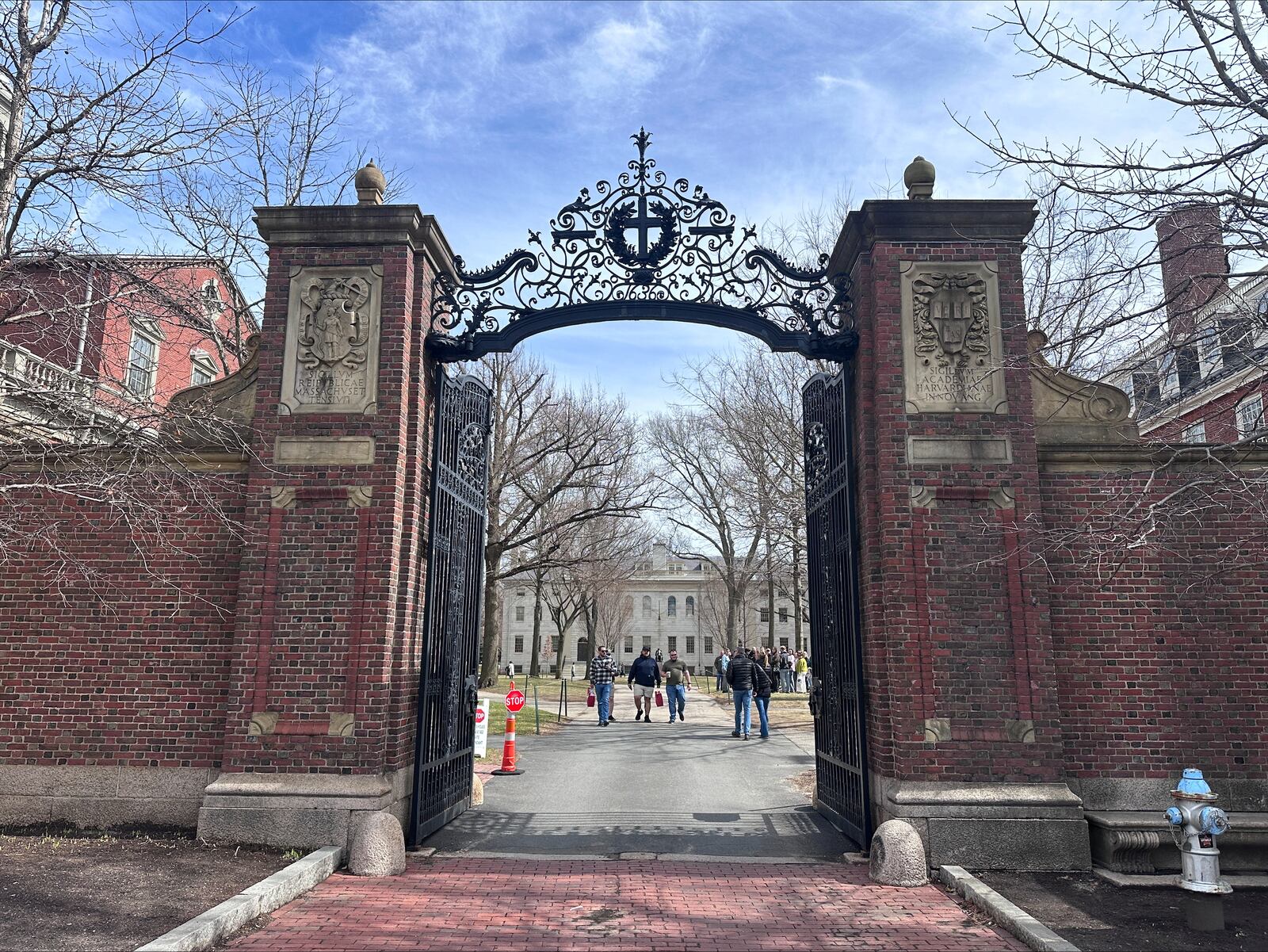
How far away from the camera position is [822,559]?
9.66 metres

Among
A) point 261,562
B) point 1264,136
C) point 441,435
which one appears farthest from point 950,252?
point 261,562

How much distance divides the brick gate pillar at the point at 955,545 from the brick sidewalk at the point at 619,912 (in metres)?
0.96

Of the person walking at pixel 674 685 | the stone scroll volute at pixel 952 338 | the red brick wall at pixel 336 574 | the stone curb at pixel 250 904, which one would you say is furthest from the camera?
the person walking at pixel 674 685

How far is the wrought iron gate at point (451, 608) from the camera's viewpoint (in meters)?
8.37

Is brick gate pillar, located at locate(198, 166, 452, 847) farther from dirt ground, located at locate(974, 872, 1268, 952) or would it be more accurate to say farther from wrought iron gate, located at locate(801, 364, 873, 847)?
dirt ground, located at locate(974, 872, 1268, 952)

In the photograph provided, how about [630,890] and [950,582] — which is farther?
[950,582]

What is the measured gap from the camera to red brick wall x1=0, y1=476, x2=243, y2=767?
7.96 meters

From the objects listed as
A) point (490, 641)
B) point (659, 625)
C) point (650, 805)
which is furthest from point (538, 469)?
point (659, 625)

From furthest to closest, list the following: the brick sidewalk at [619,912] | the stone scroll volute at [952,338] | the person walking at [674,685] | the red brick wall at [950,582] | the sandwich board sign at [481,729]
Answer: the person walking at [674,685] → the sandwich board sign at [481,729] → the stone scroll volute at [952,338] → the red brick wall at [950,582] → the brick sidewalk at [619,912]

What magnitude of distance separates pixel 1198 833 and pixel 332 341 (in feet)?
25.5

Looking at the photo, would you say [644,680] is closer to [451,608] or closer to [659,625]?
[451,608]

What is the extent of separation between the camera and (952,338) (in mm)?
8148

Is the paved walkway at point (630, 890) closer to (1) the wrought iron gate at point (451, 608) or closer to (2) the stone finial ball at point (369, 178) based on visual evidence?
(1) the wrought iron gate at point (451, 608)

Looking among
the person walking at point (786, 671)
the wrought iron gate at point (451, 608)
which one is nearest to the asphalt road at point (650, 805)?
the wrought iron gate at point (451, 608)
